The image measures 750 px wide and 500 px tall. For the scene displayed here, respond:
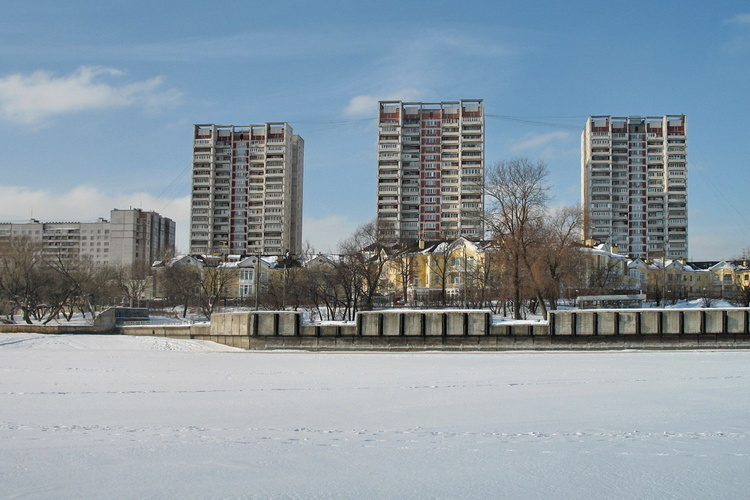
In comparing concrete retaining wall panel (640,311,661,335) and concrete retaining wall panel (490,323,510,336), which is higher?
concrete retaining wall panel (640,311,661,335)

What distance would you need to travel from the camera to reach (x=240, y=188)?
513 feet

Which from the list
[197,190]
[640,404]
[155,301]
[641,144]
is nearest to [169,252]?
[155,301]

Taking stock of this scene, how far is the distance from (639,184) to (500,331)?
130 m

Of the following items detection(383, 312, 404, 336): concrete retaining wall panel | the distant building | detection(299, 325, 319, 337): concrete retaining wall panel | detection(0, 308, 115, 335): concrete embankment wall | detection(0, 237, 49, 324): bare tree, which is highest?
the distant building

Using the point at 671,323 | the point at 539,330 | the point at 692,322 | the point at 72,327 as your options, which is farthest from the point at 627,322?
the point at 72,327

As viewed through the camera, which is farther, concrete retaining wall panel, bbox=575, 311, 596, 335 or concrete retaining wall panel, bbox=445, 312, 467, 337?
concrete retaining wall panel, bbox=575, 311, 596, 335

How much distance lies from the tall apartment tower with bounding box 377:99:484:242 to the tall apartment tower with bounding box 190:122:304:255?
25248mm

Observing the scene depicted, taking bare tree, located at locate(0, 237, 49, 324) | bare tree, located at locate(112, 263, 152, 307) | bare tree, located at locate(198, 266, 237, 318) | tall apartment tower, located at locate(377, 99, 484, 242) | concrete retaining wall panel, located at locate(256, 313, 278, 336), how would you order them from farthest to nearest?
tall apartment tower, located at locate(377, 99, 484, 242) < bare tree, located at locate(112, 263, 152, 307) < bare tree, located at locate(198, 266, 237, 318) < bare tree, located at locate(0, 237, 49, 324) < concrete retaining wall panel, located at locate(256, 313, 278, 336)

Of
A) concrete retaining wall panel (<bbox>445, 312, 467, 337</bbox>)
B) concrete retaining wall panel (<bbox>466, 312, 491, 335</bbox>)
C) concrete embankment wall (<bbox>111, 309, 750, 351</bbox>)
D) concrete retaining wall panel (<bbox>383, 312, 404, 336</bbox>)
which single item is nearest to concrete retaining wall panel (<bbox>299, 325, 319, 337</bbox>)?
concrete embankment wall (<bbox>111, 309, 750, 351</bbox>)

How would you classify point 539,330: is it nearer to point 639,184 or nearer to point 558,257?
point 558,257

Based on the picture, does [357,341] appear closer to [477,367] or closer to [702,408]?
[477,367]

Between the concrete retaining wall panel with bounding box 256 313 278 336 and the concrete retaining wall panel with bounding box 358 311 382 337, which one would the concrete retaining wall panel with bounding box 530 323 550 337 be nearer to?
the concrete retaining wall panel with bounding box 358 311 382 337

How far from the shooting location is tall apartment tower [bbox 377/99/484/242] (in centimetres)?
14362

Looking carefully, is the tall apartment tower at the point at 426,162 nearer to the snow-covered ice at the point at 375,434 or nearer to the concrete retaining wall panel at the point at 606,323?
the concrete retaining wall panel at the point at 606,323
